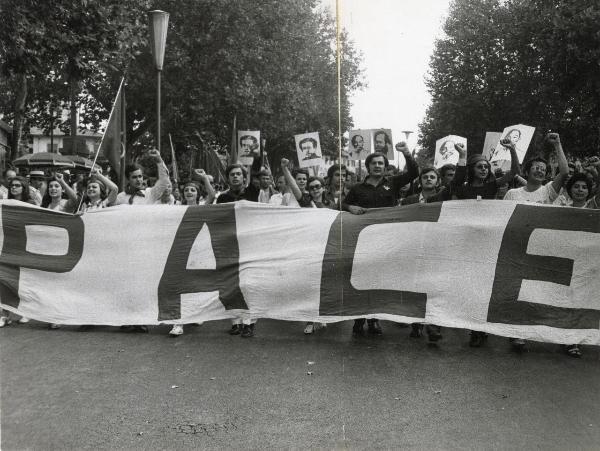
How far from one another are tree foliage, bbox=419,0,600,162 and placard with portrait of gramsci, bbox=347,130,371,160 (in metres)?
6.58

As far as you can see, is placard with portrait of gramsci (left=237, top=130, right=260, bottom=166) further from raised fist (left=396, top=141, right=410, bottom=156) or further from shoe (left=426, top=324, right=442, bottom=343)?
shoe (left=426, top=324, right=442, bottom=343)

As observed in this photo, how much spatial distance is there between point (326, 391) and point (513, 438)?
128 cm

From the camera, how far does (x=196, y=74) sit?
74.0 feet

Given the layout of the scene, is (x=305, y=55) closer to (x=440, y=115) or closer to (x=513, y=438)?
(x=440, y=115)

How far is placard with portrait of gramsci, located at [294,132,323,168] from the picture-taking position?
1320cm

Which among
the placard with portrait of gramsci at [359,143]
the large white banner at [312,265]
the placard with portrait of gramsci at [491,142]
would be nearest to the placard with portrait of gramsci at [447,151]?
the placard with portrait of gramsci at [491,142]

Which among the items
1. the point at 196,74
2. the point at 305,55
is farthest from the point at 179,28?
the point at 305,55

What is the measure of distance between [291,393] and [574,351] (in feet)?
8.41

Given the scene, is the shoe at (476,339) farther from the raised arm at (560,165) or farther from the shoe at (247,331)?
the shoe at (247,331)

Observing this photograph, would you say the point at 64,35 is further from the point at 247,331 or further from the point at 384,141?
the point at 247,331

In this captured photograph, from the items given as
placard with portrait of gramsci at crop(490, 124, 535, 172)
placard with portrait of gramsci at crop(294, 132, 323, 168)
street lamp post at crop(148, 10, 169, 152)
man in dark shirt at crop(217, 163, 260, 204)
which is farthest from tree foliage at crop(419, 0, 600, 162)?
man in dark shirt at crop(217, 163, 260, 204)

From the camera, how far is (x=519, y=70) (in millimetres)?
21719

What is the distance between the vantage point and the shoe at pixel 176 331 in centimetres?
593

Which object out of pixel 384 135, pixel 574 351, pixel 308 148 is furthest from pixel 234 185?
pixel 384 135
